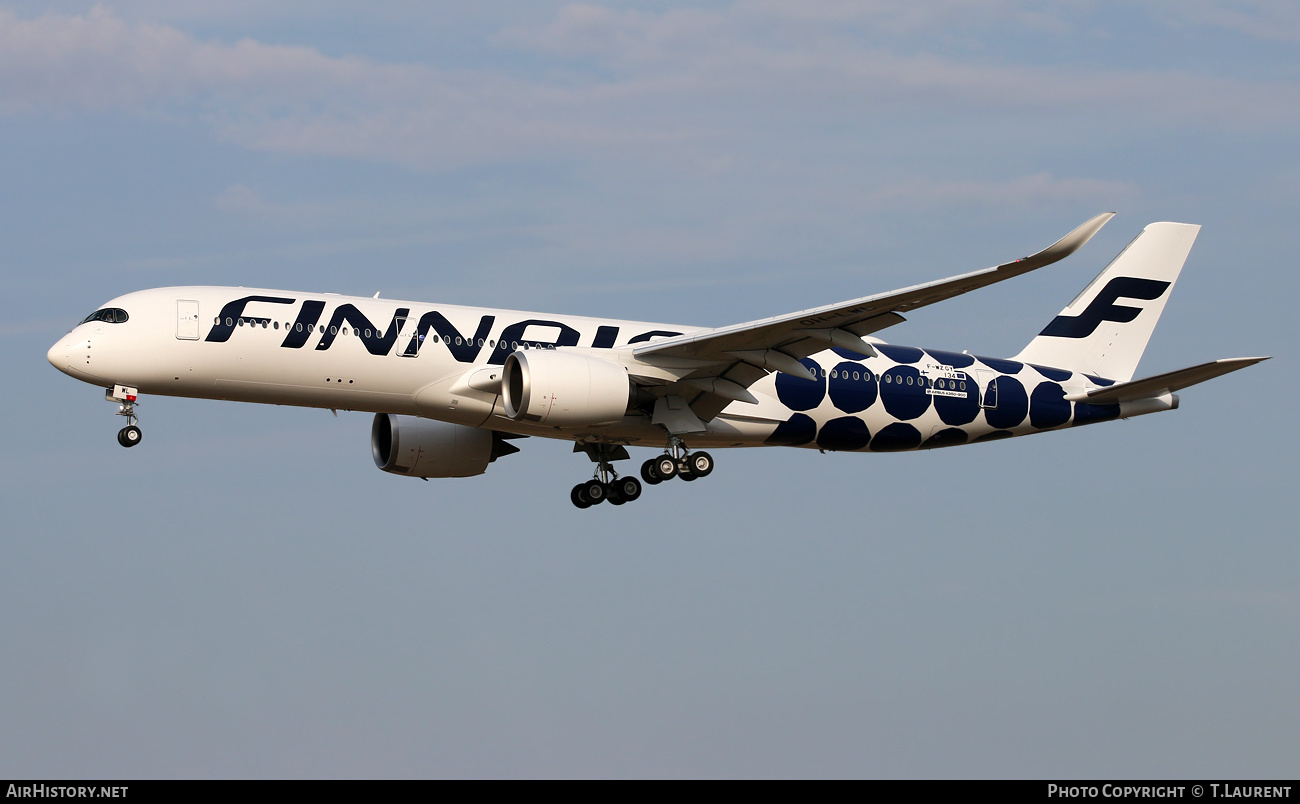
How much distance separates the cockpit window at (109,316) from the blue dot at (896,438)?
1841cm

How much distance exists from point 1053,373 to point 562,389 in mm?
14718

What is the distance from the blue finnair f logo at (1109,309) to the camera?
43.4 metres

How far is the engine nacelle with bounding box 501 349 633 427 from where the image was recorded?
3459 cm

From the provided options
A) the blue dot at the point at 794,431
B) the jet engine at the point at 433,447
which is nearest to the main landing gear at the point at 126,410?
the jet engine at the point at 433,447

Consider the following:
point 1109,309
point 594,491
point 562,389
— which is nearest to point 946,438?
point 1109,309

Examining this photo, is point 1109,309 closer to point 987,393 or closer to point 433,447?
point 987,393

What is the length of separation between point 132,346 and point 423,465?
9712 millimetres

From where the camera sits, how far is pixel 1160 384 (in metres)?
39.8

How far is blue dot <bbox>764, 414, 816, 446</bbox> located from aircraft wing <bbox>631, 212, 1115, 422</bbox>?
1.96m

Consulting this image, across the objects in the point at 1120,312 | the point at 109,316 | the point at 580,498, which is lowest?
the point at 580,498

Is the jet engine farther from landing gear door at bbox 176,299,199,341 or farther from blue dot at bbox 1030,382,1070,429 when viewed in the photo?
blue dot at bbox 1030,382,1070,429

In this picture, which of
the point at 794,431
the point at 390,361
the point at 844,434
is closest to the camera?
the point at 390,361

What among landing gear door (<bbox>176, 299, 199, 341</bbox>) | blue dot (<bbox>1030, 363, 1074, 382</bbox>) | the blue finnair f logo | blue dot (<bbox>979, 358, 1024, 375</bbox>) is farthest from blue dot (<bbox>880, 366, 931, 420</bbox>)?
landing gear door (<bbox>176, 299, 199, 341</bbox>)
